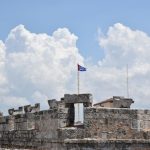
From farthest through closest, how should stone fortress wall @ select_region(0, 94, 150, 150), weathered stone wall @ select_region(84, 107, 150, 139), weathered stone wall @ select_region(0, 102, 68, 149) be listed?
1. weathered stone wall @ select_region(0, 102, 68, 149)
2. weathered stone wall @ select_region(84, 107, 150, 139)
3. stone fortress wall @ select_region(0, 94, 150, 150)

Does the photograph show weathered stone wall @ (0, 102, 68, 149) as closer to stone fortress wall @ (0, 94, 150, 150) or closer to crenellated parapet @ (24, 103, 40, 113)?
stone fortress wall @ (0, 94, 150, 150)

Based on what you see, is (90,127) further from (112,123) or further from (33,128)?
(33,128)

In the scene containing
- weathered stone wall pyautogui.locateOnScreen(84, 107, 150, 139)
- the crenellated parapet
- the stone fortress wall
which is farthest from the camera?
the crenellated parapet

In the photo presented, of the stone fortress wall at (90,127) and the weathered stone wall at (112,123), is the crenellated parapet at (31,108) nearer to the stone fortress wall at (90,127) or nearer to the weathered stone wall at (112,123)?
the stone fortress wall at (90,127)

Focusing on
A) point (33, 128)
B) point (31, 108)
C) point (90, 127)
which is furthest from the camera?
point (31, 108)

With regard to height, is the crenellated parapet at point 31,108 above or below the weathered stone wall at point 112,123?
above

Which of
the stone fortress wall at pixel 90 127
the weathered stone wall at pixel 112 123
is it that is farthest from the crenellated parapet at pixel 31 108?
the weathered stone wall at pixel 112 123

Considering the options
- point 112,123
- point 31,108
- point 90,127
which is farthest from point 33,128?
point 112,123

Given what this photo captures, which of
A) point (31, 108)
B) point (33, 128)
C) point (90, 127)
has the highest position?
point (31, 108)

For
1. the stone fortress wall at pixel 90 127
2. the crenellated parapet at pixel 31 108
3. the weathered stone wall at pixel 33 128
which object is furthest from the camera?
the crenellated parapet at pixel 31 108

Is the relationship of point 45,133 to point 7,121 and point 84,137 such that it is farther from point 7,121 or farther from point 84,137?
point 7,121

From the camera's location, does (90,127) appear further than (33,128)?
No

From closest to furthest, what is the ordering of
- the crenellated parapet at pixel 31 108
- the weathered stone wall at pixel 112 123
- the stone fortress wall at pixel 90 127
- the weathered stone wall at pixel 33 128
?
the stone fortress wall at pixel 90 127, the weathered stone wall at pixel 112 123, the weathered stone wall at pixel 33 128, the crenellated parapet at pixel 31 108

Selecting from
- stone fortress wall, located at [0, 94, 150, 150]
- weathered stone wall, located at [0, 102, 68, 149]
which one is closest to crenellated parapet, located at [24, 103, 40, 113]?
weathered stone wall, located at [0, 102, 68, 149]
